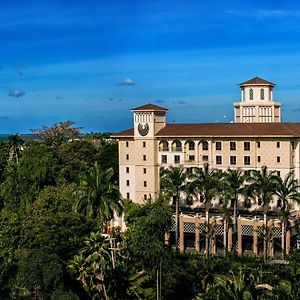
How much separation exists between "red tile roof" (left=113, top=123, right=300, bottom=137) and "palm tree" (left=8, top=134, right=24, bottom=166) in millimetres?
19619

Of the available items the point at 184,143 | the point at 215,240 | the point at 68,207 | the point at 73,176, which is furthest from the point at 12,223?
the point at 73,176

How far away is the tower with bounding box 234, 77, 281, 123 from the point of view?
7200 centimetres

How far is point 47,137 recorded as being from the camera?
102438 millimetres

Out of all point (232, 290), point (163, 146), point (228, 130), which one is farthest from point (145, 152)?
point (232, 290)

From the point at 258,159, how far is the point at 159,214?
18.2 meters

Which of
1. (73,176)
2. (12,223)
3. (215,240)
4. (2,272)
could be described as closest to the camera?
(2,272)

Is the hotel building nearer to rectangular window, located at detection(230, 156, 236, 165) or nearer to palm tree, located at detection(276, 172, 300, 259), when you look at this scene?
rectangular window, located at detection(230, 156, 236, 165)

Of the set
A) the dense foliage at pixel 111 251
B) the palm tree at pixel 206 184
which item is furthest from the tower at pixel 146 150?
the palm tree at pixel 206 184

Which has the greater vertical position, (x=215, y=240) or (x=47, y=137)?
(x=47, y=137)

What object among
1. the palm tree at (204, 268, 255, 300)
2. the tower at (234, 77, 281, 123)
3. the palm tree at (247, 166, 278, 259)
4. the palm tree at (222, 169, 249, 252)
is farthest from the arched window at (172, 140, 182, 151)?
the palm tree at (204, 268, 255, 300)

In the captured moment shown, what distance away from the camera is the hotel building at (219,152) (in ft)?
192

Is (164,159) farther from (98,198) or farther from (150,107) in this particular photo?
(98,198)

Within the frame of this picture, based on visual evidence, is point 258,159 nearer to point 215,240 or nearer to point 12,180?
point 215,240

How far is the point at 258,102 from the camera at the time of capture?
72.4 meters
